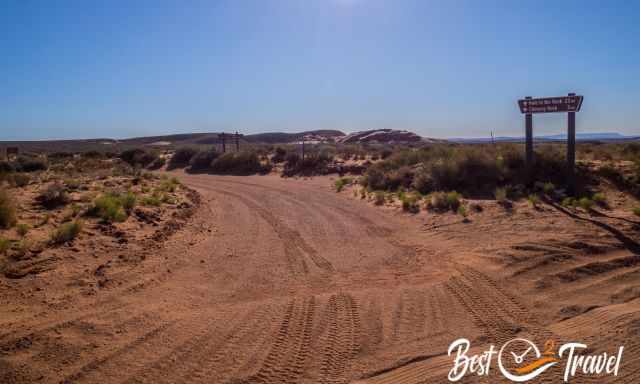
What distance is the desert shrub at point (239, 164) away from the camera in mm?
33438

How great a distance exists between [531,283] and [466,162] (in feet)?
38.3

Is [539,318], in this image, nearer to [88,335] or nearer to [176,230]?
[88,335]

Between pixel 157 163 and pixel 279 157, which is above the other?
pixel 279 157

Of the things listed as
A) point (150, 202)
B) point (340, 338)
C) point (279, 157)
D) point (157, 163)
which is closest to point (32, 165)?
point (157, 163)

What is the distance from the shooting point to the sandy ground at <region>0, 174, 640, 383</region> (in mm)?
4840

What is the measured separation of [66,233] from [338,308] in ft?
20.5

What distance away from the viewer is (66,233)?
897 cm

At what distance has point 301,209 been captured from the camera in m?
15.4

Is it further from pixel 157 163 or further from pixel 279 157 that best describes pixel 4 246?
pixel 157 163

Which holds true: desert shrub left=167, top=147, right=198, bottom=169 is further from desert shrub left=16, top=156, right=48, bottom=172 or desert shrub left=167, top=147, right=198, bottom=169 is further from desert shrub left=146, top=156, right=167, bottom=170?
desert shrub left=16, top=156, right=48, bottom=172

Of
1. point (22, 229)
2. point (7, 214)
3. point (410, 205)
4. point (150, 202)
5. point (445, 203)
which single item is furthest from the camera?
point (410, 205)

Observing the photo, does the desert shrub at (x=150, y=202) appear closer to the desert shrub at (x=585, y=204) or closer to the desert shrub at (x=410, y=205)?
the desert shrub at (x=410, y=205)

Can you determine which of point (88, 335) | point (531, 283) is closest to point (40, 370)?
point (88, 335)

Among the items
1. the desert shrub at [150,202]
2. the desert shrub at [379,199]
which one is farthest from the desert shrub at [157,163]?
the desert shrub at [379,199]
